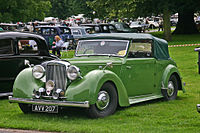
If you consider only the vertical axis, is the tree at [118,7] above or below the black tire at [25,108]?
above

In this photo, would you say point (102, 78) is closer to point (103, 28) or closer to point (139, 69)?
point (139, 69)

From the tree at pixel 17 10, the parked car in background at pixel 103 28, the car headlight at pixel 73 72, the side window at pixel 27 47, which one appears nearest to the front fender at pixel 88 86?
the car headlight at pixel 73 72

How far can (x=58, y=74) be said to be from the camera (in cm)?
848

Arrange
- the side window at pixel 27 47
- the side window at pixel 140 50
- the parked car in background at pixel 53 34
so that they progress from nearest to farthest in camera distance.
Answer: the side window at pixel 140 50 < the side window at pixel 27 47 < the parked car in background at pixel 53 34

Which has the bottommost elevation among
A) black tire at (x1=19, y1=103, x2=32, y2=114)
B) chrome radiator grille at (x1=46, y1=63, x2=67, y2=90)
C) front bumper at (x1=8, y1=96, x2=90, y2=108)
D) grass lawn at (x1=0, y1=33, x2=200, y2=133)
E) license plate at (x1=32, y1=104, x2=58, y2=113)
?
grass lawn at (x1=0, y1=33, x2=200, y2=133)

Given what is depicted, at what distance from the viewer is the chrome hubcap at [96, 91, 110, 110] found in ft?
27.4

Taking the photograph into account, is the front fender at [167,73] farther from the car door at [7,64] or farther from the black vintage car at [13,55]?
the car door at [7,64]

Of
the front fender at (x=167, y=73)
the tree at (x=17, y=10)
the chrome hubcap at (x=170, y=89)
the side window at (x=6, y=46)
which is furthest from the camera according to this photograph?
the tree at (x=17, y=10)

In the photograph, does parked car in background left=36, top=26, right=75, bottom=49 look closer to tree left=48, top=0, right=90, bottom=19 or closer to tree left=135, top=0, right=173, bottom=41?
tree left=135, top=0, right=173, bottom=41

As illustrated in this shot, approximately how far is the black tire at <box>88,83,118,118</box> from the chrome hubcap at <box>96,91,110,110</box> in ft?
0.15

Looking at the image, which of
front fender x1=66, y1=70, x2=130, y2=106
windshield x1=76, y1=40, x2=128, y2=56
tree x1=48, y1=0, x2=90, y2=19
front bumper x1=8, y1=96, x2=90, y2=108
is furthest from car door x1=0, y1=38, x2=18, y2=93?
tree x1=48, y1=0, x2=90, y2=19

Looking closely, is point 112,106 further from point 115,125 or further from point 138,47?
point 138,47

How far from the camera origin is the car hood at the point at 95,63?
29.8 ft

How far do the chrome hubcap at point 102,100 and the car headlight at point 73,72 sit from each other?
0.58 meters
